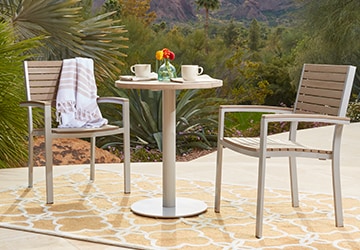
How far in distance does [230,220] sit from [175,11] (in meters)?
20.6

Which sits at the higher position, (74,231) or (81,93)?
(81,93)

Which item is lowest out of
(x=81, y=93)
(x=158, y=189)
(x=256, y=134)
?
(x=256, y=134)

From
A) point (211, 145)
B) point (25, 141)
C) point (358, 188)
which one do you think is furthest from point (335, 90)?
point (211, 145)

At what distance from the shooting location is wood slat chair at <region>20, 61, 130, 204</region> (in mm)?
3818

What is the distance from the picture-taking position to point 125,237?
3123 millimetres

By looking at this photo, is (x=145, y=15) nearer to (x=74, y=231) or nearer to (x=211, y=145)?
(x=211, y=145)

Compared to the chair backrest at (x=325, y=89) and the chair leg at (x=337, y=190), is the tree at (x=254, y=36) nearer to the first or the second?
the chair backrest at (x=325, y=89)

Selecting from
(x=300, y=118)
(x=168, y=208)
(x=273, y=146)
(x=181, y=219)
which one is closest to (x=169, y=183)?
(x=168, y=208)

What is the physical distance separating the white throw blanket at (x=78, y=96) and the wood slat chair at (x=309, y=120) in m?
0.99

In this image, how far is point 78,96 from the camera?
4.29 meters

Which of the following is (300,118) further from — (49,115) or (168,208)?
(49,115)

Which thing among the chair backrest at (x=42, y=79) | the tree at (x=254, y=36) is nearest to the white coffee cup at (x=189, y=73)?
the chair backrest at (x=42, y=79)

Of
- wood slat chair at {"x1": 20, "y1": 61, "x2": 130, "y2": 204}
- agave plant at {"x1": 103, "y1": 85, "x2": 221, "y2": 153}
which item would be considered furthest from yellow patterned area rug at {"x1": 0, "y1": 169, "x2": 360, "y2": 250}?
agave plant at {"x1": 103, "y1": 85, "x2": 221, "y2": 153}

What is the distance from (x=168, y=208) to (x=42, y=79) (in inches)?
49.9
